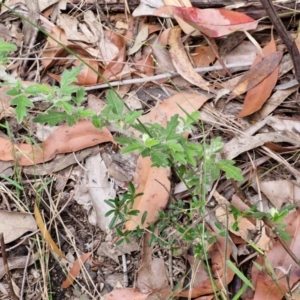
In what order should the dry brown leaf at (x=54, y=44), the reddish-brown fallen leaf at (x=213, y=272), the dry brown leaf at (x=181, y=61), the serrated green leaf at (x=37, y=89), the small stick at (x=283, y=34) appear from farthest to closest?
the dry brown leaf at (x=54, y=44), the dry brown leaf at (x=181, y=61), the reddish-brown fallen leaf at (x=213, y=272), the small stick at (x=283, y=34), the serrated green leaf at (x=37, y=89)

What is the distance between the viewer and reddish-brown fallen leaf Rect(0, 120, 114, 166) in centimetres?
189

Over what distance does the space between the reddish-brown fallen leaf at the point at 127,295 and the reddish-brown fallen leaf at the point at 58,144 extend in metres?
0.56

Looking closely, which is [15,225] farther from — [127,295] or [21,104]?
[21,104]

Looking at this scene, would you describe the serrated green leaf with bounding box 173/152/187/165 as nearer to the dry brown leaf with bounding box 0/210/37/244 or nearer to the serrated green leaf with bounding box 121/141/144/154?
the serrated green leaf with bounding box 121/141/144/154

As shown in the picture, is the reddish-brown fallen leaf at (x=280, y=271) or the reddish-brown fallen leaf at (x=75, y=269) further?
the reddish-brown fallen leaf at (x=75, y=269)

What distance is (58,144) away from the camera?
1.91 meters

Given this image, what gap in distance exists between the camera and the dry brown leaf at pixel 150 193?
1.78 metres

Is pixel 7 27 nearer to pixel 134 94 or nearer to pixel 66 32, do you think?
pixel 66 32

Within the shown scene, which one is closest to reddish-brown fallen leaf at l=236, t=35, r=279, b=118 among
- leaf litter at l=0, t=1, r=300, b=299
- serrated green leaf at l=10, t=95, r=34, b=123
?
leaf litter at l=0, t=1, r=300, b=299

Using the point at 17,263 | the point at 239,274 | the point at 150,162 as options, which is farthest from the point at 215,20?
the point at 17,263

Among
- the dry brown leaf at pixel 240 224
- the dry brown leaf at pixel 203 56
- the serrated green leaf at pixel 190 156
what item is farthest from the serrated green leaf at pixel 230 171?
the dry brown leaf at pixel 203 56

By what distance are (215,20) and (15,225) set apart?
1093mm

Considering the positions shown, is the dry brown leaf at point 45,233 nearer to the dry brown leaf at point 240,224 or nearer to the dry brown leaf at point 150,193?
the dry brown leaf at point 150,193

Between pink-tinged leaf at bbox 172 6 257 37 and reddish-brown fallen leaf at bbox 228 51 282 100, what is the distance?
0.47 ft
